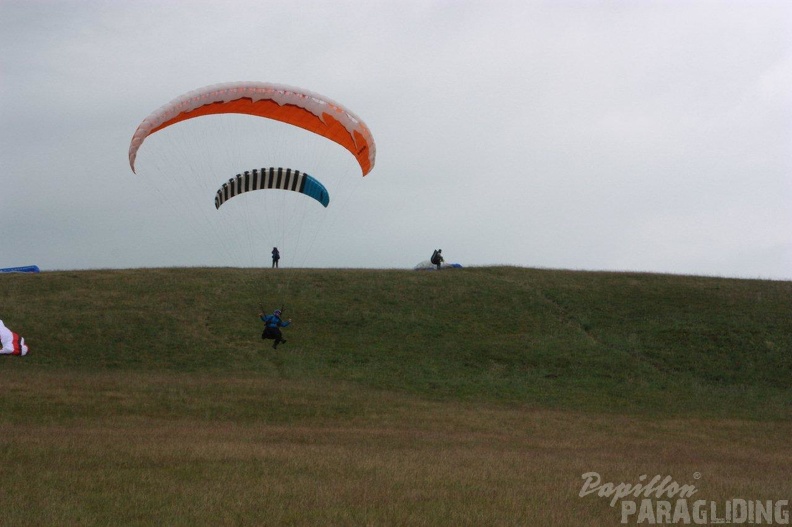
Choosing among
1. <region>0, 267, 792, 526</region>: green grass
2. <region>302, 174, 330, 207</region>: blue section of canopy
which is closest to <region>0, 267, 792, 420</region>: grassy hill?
<region>0, 267, 792, 526</region>: green grass

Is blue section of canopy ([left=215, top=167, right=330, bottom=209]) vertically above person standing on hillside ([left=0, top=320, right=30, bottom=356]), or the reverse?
blue section of canopy ([left=215, top=167, right=330, bottom=209])

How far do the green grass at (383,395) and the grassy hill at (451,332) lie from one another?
0.47 ft

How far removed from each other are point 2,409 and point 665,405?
782 inches

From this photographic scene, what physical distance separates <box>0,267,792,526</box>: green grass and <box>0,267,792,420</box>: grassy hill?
0.14m

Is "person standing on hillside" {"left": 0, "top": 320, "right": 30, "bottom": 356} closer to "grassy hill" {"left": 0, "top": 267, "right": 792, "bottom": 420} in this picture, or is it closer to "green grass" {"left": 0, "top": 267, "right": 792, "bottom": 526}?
"green grass" {"left": 0, "top": 267, "right": 792, "bottom": 526}

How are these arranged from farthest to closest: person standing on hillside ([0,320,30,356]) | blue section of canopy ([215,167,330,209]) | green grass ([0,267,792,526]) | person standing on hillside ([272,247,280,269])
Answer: person standing on hillside ([272,247,280,269]) → blue section of canopy ([215,167,330,209]) → person standing on hillside ([0,320,30,356]) → green grass ([0,267,792,526])

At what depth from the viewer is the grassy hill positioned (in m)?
28.9

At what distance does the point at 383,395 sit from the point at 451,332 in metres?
10.5

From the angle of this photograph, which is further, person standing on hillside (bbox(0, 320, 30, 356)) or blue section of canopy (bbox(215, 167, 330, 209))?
blue section of canopy (bbox(215, 167, 330, 209))

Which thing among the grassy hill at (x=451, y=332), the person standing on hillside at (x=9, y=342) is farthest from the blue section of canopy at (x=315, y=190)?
the person standing on hillside at (x=9, y=342)

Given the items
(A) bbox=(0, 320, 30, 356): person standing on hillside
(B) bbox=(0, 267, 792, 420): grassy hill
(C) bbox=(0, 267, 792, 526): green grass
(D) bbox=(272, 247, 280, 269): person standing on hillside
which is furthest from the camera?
(D) bbox=(272, 247, 280, 269): person standing on hillside

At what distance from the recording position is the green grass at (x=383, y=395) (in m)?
11.4

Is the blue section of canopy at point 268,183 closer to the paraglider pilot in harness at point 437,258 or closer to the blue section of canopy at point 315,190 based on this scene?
the blue section of canopy at point 315,190

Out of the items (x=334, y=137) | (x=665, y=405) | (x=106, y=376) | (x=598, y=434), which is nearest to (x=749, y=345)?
(x=665, y=405)
